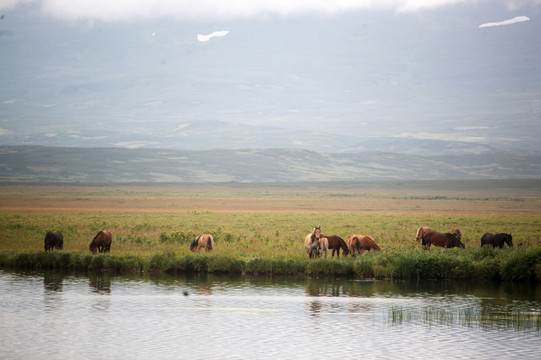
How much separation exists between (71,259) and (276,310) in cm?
1191

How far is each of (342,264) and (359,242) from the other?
2.19 meters

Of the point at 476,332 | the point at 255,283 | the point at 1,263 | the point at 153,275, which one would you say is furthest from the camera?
the point at 1,263

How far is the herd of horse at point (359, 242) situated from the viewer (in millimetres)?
30680

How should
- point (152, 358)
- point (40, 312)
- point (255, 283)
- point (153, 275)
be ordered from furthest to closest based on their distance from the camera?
point (153, 275) → point (255, 283) → point (40, 312) → point (152, 358)

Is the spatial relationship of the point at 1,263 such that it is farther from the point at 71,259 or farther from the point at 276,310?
the point at 276,310

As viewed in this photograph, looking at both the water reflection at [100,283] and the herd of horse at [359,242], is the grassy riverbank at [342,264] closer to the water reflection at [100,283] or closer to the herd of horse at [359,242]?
the herd of horse at [359,242]

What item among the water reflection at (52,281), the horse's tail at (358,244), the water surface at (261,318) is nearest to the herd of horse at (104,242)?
the water reflection at (52,281)

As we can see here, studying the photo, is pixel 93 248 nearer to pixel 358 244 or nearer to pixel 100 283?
pixel 100 283

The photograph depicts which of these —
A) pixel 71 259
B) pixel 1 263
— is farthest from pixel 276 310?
pixel 1 263

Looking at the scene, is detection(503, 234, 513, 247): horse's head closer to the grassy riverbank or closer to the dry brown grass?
the grassy riverbank

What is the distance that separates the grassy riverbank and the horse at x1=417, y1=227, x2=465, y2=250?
1.96 m

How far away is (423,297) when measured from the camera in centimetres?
2577

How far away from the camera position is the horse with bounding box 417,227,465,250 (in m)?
33.1

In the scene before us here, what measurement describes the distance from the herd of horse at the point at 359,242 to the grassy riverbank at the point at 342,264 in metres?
0.77
